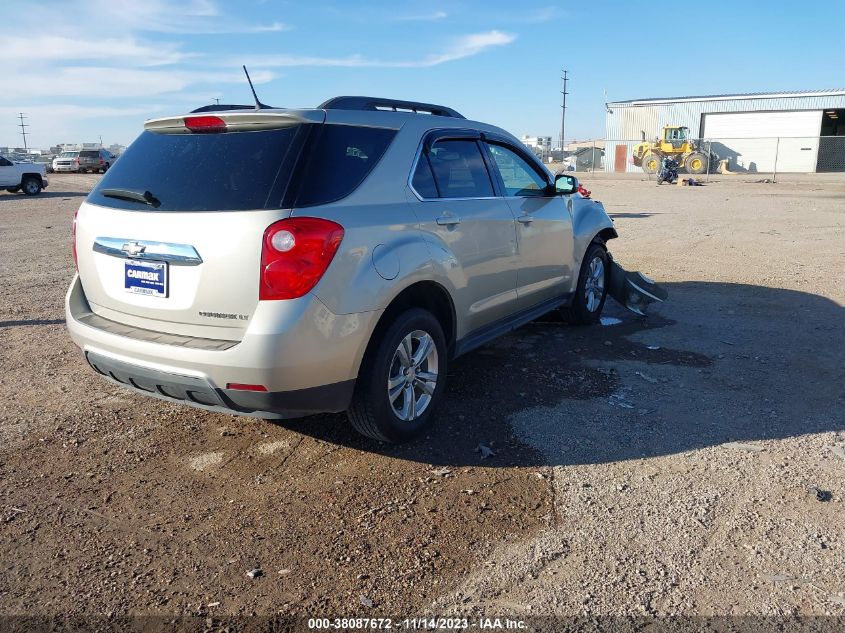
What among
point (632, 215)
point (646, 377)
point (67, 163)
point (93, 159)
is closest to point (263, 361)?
point (646, 377)

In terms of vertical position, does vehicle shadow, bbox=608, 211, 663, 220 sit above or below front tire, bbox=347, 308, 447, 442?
below

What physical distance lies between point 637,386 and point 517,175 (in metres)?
1.82

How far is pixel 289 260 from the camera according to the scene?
10.5 ft

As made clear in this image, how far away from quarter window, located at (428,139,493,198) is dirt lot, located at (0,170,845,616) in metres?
1.40

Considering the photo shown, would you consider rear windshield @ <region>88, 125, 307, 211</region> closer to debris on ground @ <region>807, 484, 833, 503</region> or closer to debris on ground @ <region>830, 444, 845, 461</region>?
debris on ground @ <region>807, 484, 833, 503</region>

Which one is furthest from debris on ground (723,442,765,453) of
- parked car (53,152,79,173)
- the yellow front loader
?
parked car (53,152,79,173)

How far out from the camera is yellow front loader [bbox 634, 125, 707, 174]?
41.4 meters

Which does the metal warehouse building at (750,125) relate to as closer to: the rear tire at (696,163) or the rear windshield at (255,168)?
the rear tire at (696,163)

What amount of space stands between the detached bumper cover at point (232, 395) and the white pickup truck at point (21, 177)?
2669cm

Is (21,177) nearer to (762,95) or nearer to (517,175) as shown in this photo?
(517,175)

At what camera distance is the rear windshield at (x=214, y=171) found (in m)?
3.34

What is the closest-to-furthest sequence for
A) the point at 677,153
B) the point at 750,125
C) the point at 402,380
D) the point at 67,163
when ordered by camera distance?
1. the point at 402,380
2. the point at 677,153
3. the point at 67,163
4. the point at 750,125

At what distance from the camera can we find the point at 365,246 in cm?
347

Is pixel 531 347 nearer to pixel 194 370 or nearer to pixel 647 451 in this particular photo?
pixel 647 451
